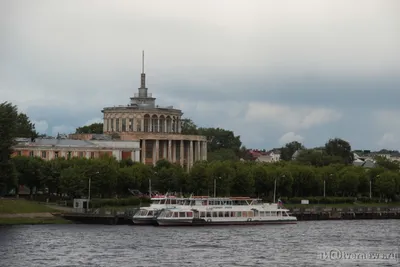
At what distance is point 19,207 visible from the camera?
131 m

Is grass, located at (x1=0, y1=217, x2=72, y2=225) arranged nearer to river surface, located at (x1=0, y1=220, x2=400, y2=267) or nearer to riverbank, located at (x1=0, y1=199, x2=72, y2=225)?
riverbank, located at (x1=0, y1=199, x2=72, y2=225)

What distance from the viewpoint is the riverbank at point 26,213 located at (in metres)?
127

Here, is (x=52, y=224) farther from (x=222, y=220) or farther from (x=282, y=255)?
(x=282, y=255)

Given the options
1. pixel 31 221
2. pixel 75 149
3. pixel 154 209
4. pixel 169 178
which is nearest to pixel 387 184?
pixel 169 178

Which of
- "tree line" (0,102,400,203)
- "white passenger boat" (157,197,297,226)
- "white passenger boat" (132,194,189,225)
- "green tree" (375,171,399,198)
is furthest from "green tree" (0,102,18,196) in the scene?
"green tree" (375,171,399,198)

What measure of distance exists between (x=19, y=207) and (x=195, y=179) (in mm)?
37805

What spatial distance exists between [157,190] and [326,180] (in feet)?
117

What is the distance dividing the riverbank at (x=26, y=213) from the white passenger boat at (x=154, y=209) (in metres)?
8.86

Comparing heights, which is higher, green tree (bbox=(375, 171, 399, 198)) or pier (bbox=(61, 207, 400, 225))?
green tree (bbox=(375, 171, 399, 198))

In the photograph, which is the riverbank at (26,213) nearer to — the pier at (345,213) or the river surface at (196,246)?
the river surface at (196,246)

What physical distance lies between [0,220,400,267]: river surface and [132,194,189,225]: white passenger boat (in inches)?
169

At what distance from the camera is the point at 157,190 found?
16112cm

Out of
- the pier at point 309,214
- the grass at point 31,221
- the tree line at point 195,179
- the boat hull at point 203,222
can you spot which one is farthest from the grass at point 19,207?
the boat hull at point 203,222

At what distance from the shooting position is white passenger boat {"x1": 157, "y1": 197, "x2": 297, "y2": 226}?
13050 centimetres
